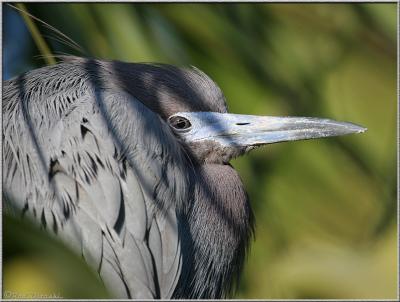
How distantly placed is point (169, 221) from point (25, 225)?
78 cm

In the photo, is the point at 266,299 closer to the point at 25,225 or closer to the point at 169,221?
the point at 169,221

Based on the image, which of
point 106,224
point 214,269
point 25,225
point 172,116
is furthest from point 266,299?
point 25,225

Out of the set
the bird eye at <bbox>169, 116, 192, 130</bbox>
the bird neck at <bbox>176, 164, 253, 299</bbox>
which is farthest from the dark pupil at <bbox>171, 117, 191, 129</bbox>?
the bird neck at <bbox>176, 164, 253, 299</bbox>

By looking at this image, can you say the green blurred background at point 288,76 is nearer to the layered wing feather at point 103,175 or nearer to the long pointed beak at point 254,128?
the long pointed beak at point 254,128

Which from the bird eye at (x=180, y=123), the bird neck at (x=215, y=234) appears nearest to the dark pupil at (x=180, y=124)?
the bird eye at (x=180, y=123)

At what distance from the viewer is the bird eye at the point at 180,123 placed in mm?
1686

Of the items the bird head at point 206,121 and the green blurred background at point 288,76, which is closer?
the green blurred background at point 288,76

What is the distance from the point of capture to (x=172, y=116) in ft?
5.53

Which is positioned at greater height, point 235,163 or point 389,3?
point 389,3

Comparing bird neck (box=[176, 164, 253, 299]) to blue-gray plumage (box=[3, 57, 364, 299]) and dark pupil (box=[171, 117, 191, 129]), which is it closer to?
blue-gray plumage (box=[3, 57, 364, 299])

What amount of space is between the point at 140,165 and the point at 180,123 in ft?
0.94

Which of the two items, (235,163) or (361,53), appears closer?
(361,53)

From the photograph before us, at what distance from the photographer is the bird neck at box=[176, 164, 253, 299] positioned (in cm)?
156

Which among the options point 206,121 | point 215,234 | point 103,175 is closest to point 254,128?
point 206,121
